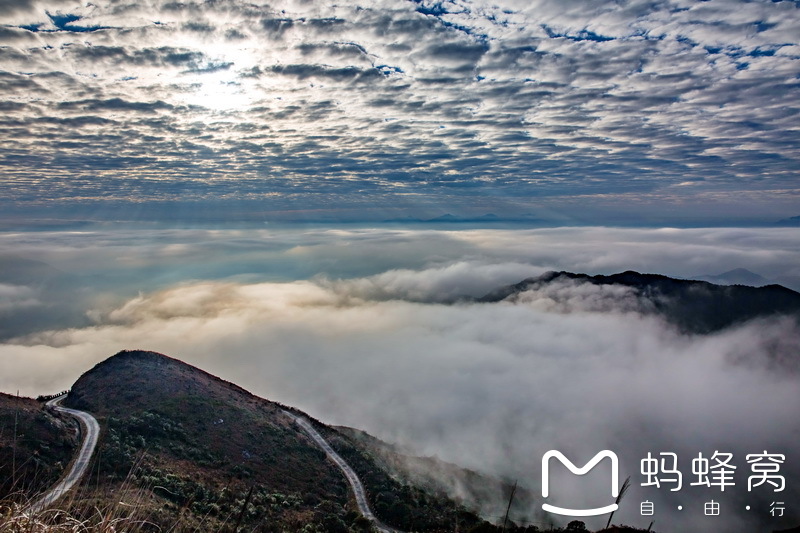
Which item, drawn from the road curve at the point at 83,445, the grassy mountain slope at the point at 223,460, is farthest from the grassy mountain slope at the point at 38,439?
the grassy mountain slope at the point at 223,460

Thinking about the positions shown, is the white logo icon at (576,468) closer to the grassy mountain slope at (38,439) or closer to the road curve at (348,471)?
the road curve at (348,471)

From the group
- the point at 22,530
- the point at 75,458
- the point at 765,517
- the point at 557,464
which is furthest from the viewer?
the point at 557,464

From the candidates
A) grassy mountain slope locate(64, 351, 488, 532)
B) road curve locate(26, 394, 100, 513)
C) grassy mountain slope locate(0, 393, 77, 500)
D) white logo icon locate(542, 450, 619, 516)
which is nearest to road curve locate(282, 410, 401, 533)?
grassy mountain slope locate(64, 351, 488, 532)

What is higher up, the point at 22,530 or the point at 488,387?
the point at 22,530

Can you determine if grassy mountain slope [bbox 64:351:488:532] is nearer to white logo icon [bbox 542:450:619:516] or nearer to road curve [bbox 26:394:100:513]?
road curve [bbox 26:394:100:513]

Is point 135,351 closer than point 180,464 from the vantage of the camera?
No

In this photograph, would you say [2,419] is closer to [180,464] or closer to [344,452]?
[180,464]

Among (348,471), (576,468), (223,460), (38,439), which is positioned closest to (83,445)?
(38,439)

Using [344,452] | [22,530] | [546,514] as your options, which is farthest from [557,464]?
[22,530]
